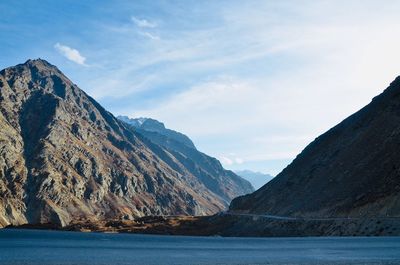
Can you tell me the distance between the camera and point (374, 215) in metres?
140

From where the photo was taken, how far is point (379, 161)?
6560 inches

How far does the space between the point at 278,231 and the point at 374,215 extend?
1530 inches

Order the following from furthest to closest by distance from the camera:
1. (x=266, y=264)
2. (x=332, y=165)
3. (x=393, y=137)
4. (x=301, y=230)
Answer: (x=332, y=165) → (x=393, y=137) → (x=301, y=230) → (x=266, y=264)

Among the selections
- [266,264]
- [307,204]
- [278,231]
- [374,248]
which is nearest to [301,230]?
[278,231]

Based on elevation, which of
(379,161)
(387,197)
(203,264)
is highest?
(379,161)

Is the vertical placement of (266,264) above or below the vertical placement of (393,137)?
below

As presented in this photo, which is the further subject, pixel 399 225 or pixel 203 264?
pixel 399 225

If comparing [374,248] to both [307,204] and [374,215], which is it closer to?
[374,215]

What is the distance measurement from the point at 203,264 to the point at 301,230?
8890 centimetres

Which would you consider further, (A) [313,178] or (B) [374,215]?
(A) [313,178]

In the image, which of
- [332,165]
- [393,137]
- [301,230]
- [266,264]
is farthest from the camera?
[332,165]

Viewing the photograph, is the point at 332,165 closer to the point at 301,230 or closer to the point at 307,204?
the point at 307,204

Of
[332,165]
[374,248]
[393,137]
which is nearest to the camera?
[374,248]

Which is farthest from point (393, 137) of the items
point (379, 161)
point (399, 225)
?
point (399, 225)
